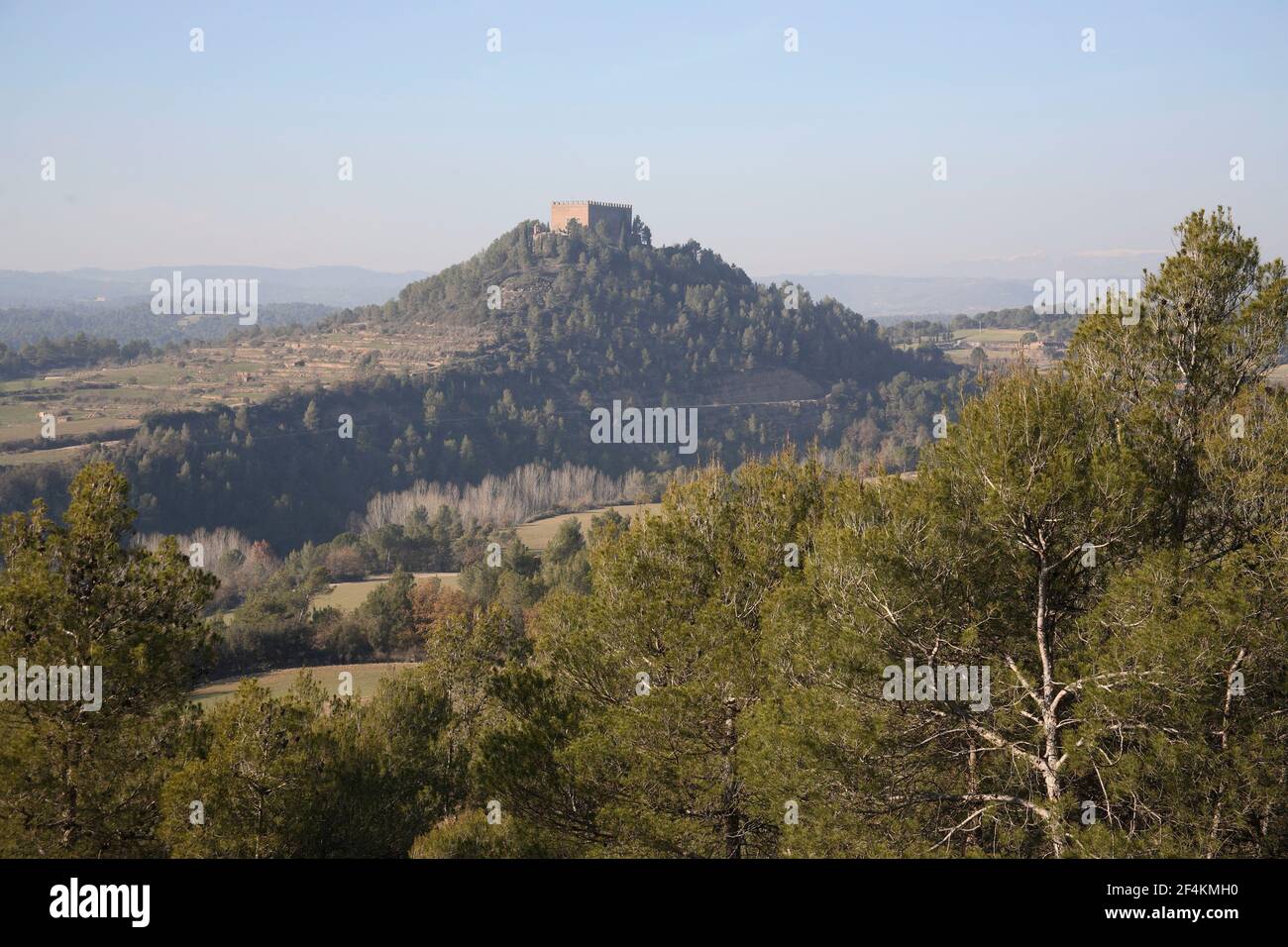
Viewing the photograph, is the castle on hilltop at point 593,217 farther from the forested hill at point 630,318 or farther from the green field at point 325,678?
the green field at point 325,678

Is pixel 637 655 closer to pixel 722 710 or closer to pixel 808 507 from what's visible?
pixel 722 710

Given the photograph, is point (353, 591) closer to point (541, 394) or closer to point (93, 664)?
point (93, 664)

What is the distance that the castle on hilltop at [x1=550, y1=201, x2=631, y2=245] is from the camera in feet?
481

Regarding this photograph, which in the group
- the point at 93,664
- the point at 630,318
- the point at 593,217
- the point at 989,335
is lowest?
the point at 93,664

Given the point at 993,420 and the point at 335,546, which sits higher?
the point at 993,420

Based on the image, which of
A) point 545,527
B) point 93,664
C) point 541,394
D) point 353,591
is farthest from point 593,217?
point 93,664

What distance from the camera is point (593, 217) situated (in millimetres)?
147625

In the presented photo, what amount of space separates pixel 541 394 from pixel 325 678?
79091mm

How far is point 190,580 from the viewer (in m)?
11.3

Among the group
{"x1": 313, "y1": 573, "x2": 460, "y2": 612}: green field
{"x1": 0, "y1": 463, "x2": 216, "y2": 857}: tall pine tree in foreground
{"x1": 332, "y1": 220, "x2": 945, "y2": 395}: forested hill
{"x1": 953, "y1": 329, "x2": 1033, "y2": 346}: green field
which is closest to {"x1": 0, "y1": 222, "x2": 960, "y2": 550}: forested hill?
{"x1": 332, "y1": 220, "x2": 945, "y2": 395}: forested hill

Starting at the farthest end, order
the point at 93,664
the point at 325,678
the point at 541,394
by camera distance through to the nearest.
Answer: the point at 541,394, the point at 325,678, the point at 93,664

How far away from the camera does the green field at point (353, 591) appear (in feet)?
160
